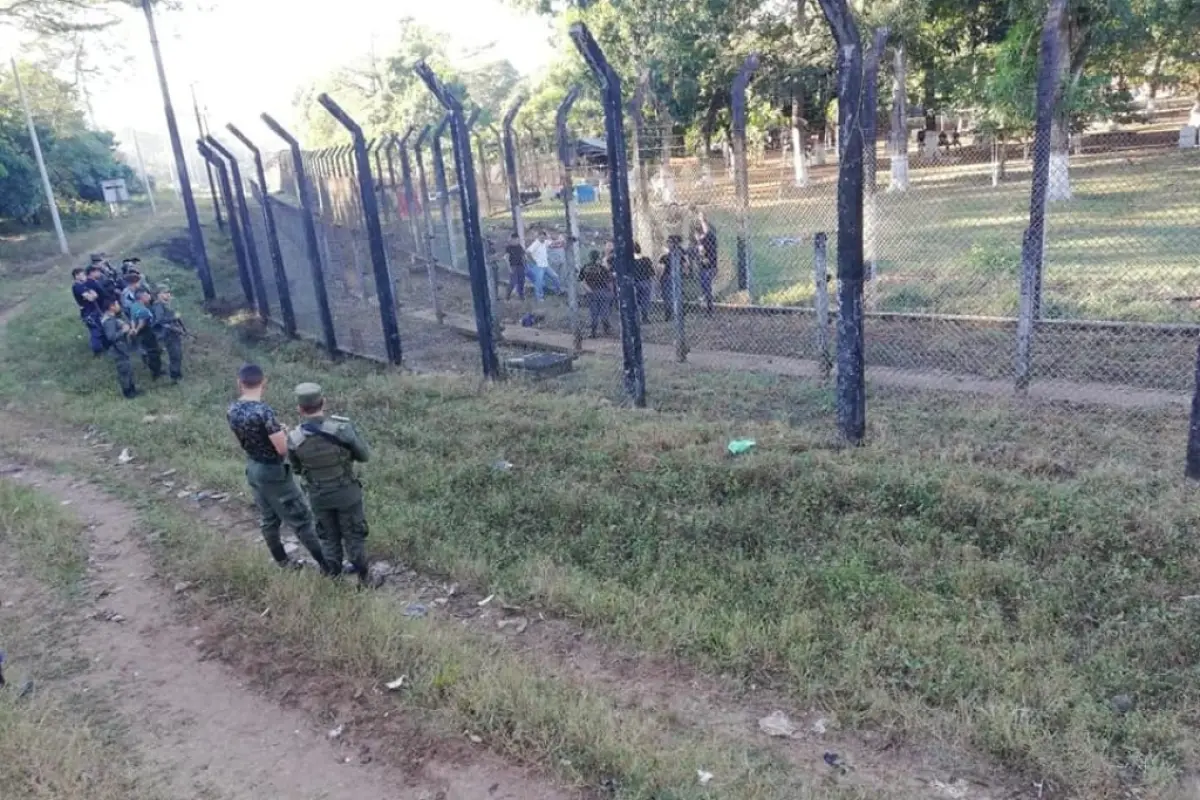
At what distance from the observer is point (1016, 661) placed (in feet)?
11.4

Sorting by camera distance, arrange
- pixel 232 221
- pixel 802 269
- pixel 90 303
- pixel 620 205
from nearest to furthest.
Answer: pixel 620 205 < pixel 90 303 < pixel 802 269 < pixel 232 221

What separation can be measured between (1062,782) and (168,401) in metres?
8.64

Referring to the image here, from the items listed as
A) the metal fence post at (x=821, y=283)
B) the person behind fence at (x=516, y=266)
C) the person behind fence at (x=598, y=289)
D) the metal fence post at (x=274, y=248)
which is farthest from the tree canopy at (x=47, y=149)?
the metal fence post at (x=821, y=283)

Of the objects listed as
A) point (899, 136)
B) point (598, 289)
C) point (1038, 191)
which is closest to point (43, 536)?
point (598, 289)

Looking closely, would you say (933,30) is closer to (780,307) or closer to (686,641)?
(780,307)

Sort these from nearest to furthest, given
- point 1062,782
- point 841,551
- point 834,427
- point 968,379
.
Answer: point 1062,782
point 841,551
point 834,427
point 968,379

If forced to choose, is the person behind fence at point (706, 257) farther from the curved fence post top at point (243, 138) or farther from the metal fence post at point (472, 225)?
the curved fence post top at point (243, 138)

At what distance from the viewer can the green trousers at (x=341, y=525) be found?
4488mm

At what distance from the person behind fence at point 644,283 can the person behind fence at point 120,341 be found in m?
5.59

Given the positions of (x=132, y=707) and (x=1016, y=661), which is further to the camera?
(x=132, y=707)

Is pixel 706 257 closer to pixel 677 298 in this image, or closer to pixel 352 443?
pixel 677 298

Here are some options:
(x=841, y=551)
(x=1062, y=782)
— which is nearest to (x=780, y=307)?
(x=841, y=551)

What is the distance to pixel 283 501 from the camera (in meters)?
4.68

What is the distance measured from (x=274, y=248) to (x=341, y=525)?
780cm
